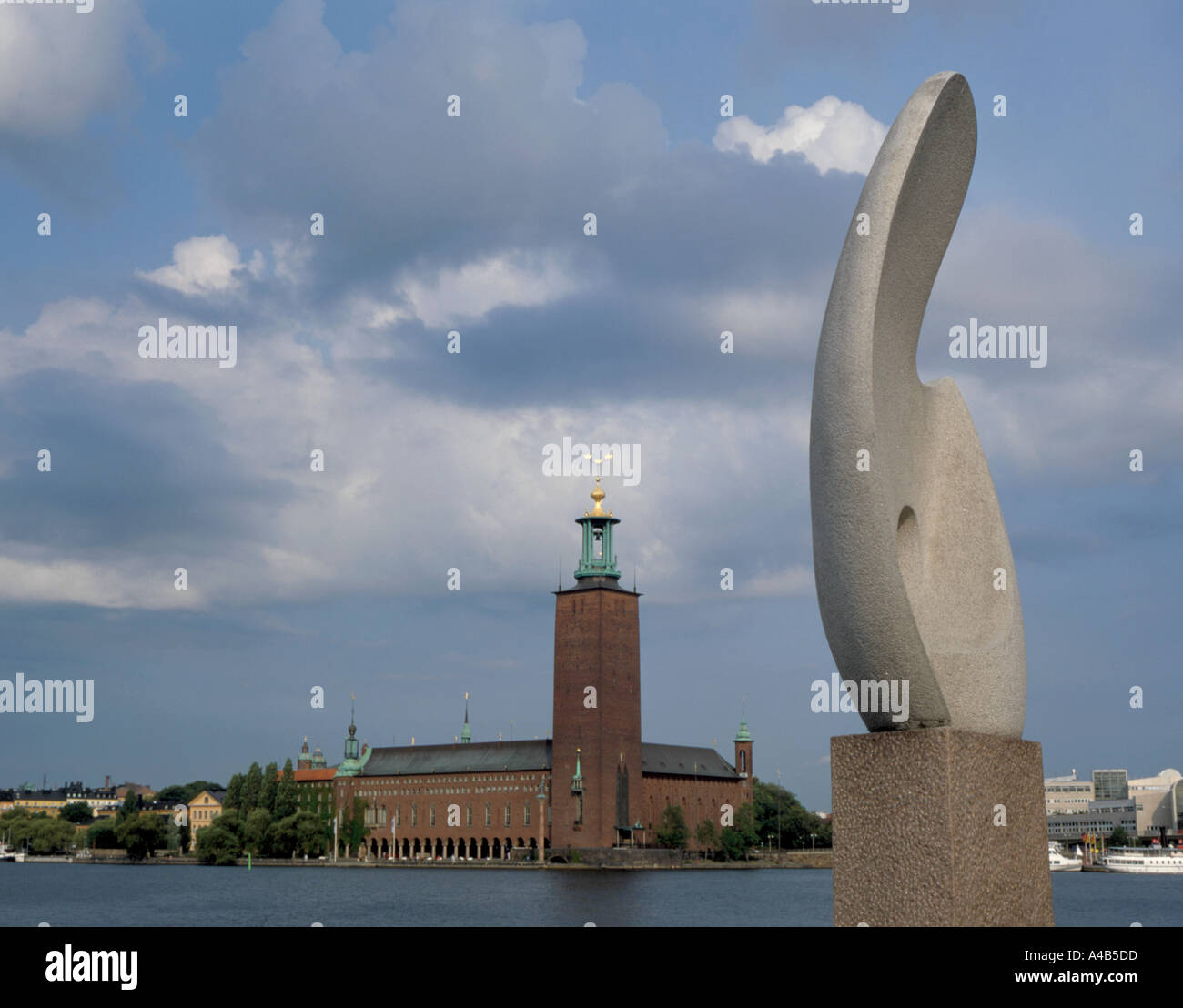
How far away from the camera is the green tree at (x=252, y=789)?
92312 mm

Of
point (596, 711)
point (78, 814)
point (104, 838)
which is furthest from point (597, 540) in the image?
point (78, 814)

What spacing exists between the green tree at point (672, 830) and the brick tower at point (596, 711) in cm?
313

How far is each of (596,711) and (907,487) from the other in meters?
78.1

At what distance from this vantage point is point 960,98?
946cm

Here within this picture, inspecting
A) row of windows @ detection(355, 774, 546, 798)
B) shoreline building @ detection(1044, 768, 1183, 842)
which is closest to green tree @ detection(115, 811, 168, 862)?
row of windows @ detection(355, 774, 546, 798)

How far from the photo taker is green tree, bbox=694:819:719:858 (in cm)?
9475

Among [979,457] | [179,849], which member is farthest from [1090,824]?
[979,457]

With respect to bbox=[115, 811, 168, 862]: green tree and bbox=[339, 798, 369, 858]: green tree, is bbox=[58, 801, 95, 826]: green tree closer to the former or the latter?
bbox=[115, 811, 168, 862]: green tree

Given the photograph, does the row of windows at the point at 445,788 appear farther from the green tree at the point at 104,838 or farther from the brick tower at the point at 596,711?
the green tree at the point at 104,838

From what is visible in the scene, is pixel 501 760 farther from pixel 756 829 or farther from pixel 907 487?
pixel 907 487
